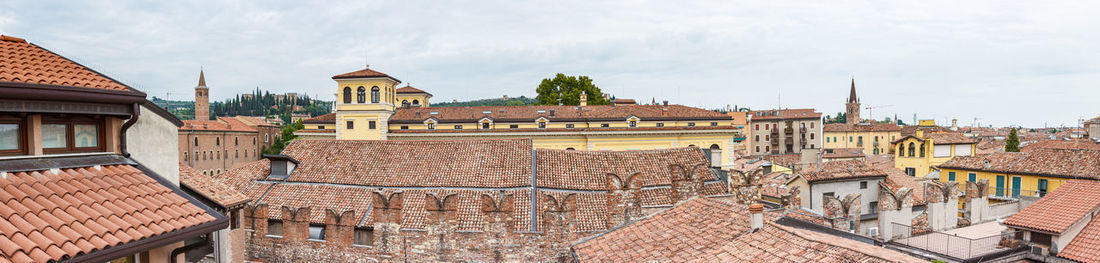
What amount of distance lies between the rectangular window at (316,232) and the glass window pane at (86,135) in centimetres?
1280

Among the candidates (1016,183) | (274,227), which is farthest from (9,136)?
(1016,183)

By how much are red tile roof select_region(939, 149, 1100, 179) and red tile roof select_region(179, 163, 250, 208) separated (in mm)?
33292

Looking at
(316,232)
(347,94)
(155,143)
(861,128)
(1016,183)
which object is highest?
Result: (347,94)

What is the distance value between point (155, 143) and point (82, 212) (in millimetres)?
3071

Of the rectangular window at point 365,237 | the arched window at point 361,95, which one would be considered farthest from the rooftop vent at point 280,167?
the arched window at point 361,95

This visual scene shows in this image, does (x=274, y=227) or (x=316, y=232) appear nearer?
(x=316, y=232)

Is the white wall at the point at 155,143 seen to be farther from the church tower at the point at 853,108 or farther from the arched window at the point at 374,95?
the church tower at the point at 853,108

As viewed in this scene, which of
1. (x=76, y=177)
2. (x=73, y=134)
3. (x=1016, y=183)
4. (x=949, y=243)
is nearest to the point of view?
(x=76, y=177)

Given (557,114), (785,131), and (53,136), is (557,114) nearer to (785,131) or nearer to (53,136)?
(53,136)

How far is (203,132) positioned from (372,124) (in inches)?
1597

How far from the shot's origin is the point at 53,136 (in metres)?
6.82

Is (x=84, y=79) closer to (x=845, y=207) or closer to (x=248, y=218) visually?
(x=248, y=218)

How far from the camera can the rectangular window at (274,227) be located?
20688 mm

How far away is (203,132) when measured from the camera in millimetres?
72938
